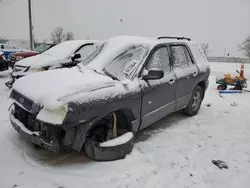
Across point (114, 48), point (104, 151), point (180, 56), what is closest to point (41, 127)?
point (104, 151)

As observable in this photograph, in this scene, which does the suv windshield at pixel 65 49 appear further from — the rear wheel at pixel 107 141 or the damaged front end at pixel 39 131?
the rear wheel at pixel 107 141

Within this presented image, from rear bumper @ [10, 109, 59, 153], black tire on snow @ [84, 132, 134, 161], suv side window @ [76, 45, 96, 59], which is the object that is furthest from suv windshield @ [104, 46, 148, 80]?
suv side window @ [76, 45, 96, 59]

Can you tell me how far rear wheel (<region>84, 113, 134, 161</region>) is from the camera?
334cm

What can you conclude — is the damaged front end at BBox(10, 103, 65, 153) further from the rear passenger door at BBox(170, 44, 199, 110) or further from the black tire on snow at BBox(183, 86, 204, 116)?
the black tire on snow at BBox(183, 86, 204, 116)

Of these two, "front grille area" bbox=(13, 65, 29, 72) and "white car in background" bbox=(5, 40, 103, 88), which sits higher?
"white car in background" bbox=(5, 40, 103, 88)

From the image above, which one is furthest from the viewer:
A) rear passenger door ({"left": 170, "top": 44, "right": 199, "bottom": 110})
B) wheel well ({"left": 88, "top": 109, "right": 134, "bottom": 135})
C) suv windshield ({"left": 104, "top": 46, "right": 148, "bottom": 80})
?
rear passenger door ({"left": 170, "top": 44, "right": 199, "bottom": 110})

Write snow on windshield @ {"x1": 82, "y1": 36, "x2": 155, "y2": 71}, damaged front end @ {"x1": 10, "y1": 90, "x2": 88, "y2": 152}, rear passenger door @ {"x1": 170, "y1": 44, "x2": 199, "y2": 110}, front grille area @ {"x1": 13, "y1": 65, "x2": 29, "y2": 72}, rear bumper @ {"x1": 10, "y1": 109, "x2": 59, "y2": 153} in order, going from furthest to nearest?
front grille area @ {"x1": 13, "y1": 65, "x2": 29, "y2": 72} → rear passenger door @ {"x1": 170, "y1": 44, "x2": 199, "y2": 110} → snow on windshield @ {"x1": 82, "y1": 36, "x2": 155, "y2": 71} → rear bumper @ {"x1": 10, "y1": 109, "x2": 59, "y2": 153} → damaged front end @ {"x1": 10, "y1": 90, "x2": 88, "y2": 152}

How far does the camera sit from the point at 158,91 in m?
4.17

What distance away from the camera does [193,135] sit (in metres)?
4.64

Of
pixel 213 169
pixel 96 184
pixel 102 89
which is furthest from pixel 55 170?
pixel 213 169

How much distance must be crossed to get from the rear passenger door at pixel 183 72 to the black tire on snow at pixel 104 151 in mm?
1880

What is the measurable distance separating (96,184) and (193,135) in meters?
2.39

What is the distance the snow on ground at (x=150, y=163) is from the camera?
304 centimetres

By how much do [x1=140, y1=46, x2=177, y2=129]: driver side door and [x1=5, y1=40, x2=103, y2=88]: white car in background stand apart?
3535 millimetres
